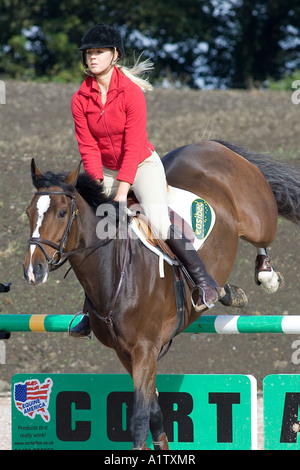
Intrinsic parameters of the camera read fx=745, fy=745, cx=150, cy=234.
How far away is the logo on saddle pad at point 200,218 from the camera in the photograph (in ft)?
17.6

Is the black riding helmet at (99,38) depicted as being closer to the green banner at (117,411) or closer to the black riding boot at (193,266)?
the black riding boot at (193,266)

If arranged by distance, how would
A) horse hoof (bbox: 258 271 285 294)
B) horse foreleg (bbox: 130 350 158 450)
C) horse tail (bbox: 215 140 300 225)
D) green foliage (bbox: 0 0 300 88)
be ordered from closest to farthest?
1. horse foreleg (bbox: 130 350 158 450)
2. horse hoof (bbox: 258 271 285 294)
3. horse tail (bbox: 215 140 300 225)
4. green foliage (bbox: 0 0 300 88)

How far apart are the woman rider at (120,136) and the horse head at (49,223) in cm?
41

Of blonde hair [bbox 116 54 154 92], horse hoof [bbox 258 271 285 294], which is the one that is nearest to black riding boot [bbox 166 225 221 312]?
blonde hair [bbox 116 54 154 92]

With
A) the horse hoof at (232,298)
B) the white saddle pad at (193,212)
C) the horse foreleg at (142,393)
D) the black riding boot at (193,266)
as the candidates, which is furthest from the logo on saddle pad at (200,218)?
the horse foreleg at (142,393)

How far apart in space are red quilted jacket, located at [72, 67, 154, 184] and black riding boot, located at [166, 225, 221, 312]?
51 centimetres

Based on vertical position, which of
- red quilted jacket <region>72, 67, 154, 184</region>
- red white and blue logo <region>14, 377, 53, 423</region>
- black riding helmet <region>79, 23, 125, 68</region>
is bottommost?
red white and blue logo <region>14, 377, 53, 423</region>

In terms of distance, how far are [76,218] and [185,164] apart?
1.48 metres

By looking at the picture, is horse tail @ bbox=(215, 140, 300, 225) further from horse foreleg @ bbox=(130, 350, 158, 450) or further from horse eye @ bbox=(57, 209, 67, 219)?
horse eye @ bbox=(57, 209, 67, 219)

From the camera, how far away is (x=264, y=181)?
6.29 m

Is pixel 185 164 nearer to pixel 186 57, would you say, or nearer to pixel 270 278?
pixel 270 278

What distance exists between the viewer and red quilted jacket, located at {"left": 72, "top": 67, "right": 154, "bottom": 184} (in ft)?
16.1

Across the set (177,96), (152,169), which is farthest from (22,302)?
(177,96)

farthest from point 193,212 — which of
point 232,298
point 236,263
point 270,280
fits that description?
point 236,263
